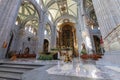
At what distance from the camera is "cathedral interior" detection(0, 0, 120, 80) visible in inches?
116

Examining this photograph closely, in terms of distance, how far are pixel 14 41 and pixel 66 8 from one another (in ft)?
51.2

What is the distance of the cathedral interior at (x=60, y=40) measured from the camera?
2952mm

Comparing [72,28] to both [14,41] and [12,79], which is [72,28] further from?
[12,79]

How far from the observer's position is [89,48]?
A: 1125 centimetres

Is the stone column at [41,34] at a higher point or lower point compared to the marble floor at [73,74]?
higher

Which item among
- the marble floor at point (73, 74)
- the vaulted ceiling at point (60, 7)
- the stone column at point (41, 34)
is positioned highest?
the vaulted ceiling at point (60, 7)

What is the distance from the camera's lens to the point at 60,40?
28.5 meters

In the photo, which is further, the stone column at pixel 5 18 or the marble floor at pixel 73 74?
the stone column at pixel 5 18

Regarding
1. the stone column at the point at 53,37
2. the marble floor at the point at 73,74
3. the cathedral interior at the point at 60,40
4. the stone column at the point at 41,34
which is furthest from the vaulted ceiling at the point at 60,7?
the marble floor at the point at 73,74

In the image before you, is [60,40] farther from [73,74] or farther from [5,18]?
[73,74]

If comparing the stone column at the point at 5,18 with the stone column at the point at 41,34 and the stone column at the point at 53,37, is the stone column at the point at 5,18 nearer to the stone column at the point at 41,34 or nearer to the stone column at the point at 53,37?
the stone column at the point at 41,34

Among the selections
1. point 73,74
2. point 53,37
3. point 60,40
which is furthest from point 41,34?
point 73,74

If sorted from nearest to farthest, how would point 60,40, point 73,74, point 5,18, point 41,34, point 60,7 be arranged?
point 73,74 < point 5,18 < point 41,34 < point 60,7 < point 60,40

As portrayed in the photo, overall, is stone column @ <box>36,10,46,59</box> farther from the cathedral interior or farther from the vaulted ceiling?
the vaulted ceiling
